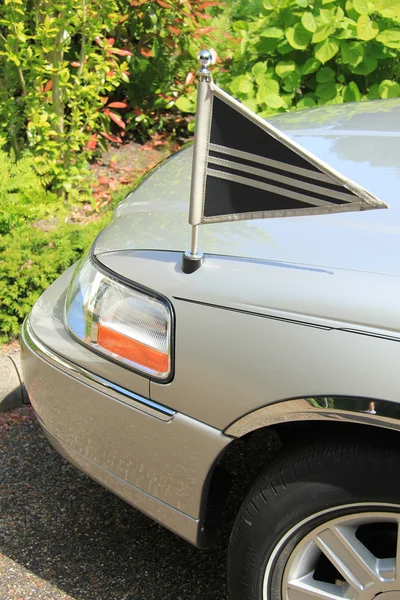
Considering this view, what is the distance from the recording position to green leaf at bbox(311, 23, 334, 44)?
4.51m

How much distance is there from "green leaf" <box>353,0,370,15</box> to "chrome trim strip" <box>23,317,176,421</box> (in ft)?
10.4

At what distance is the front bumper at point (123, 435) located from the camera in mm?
1872

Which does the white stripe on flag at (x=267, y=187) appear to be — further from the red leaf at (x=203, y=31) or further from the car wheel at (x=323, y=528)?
Result: the red leaf at (x=203, y=31)

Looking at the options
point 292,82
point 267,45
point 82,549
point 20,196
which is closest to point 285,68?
point 292,82

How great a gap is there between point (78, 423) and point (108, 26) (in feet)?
10.2

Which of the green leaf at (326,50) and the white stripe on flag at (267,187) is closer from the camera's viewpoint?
the white stripe on flag at (267,187)

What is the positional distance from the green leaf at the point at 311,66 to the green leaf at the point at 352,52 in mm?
197

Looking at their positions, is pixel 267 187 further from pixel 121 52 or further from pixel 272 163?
pixel 121 52

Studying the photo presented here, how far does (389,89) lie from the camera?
15.3ft

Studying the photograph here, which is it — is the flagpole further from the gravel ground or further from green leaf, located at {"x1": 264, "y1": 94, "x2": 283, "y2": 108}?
green leaf, located at {"x1": 264, "y1": 94, "x2": 283, "y2": 108}

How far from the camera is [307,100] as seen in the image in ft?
15.9

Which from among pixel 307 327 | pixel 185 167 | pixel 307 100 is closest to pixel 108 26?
pixel 307 100

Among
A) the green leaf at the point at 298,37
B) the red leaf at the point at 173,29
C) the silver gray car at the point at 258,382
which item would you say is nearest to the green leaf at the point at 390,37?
the green leaf at the point at 298,37

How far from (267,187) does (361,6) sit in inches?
124
